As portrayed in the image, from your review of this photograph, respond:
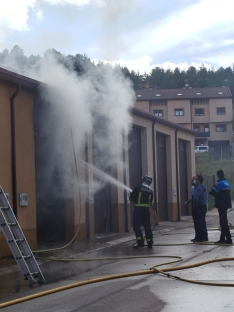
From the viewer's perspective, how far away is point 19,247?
403 inches

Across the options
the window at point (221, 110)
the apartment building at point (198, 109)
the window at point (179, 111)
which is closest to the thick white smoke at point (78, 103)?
the apartment building at point (198, 109)

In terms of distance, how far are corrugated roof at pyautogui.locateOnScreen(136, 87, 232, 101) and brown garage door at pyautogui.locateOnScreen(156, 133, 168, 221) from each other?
40323 mm

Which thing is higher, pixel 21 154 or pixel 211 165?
pixel 211 165

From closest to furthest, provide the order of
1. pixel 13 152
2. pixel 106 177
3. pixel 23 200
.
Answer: pixel 13 152
pixel 23 200
pixel 106 177

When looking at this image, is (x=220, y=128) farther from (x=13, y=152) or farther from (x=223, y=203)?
(x=13, y=152)

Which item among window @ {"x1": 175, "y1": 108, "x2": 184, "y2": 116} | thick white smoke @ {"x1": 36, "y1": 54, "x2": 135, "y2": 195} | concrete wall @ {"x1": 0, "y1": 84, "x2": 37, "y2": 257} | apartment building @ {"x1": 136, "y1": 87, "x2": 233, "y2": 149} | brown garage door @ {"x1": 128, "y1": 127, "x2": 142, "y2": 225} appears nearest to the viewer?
concrete wall @ {"x1": 0, "y1": 84, "x2": 37, "y2": 257}

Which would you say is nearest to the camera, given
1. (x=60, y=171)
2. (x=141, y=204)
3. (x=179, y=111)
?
(x=141, y=204)

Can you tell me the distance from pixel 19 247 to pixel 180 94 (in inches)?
2343

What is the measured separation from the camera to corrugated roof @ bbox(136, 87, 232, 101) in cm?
6712

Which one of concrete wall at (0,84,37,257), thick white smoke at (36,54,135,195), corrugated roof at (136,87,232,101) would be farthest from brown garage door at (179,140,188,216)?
corrugated roof at (136,87,232,101)

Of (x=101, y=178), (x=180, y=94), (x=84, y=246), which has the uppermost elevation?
(x=180, y=94)

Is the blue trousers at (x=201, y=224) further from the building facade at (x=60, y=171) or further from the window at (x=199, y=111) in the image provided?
the window at (x=199, y=111)

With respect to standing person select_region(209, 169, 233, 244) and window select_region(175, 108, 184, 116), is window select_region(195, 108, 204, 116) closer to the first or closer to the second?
window select_region(175, 108, 184, 116)

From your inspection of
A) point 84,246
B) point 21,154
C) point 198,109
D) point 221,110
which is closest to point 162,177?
point 84,246
